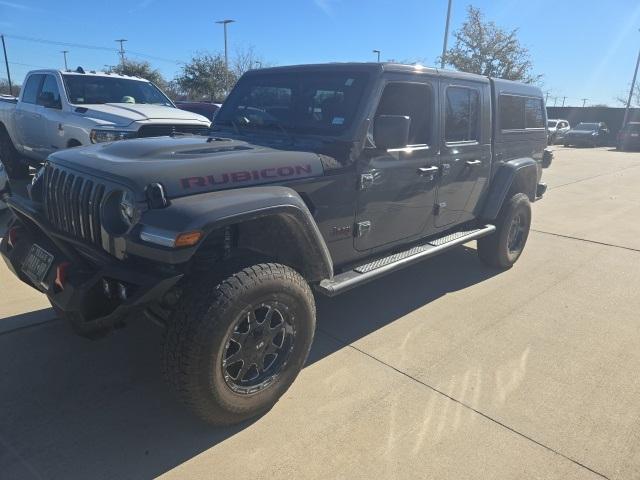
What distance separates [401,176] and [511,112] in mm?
2164

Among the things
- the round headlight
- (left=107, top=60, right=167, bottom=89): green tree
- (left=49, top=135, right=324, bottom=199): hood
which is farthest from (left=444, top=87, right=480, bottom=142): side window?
(left=107, top=60, right=167, bottom=89): green tree

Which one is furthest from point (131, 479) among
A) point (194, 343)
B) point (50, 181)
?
point (50, 181)

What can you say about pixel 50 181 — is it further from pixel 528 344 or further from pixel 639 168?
pixel 639 168

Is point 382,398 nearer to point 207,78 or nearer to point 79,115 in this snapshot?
point 79,115

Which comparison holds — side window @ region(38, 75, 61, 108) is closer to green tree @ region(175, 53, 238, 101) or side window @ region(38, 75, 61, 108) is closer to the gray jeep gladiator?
the gray jeep gladiator

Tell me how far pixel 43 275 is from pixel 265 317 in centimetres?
117

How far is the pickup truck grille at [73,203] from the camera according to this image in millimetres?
2524

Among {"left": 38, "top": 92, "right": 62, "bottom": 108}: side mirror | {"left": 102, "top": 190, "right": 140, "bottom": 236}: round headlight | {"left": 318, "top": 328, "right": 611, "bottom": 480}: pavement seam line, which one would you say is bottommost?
{"left": 318, "top": 328, "right": 611, "bottom": 480}: pavement seam line

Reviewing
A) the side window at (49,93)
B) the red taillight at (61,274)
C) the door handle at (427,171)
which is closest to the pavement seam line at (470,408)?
the door handle at (427,171)

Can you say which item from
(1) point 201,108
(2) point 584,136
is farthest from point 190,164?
(2) point 584,136

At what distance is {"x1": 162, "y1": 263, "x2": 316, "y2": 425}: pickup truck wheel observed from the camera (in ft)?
7.49

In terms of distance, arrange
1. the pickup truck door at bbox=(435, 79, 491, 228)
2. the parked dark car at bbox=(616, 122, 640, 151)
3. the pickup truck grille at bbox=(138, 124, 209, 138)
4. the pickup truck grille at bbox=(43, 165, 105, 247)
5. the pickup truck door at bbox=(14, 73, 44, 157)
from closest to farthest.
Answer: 1. the pickup truck grille at bbox=(43, 165, 105, 247)
2. the pickup truck door at bbox=(435, 79, 491, 228)
3. the pickup truck grille at bbox=(138, 124, 209, 138)
4. the pickup truck door at bbox=(14, 73, 44, 157)
5. the parked dark car at bbox=(616, 122, 640, 151)

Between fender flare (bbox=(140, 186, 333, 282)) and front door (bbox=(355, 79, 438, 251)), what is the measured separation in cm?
54

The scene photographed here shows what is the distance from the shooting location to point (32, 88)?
7.61 meters
